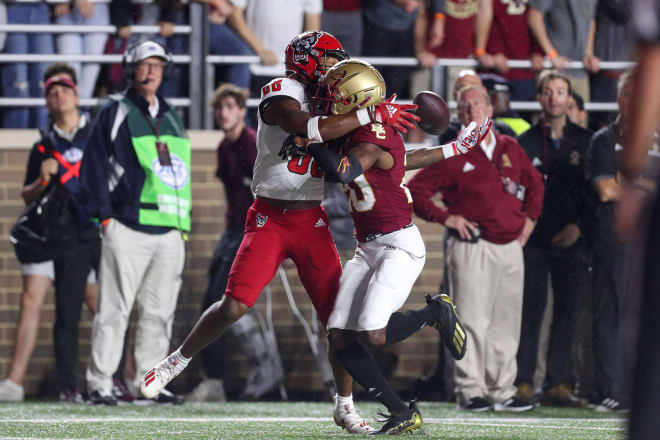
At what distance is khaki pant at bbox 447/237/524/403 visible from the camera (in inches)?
274

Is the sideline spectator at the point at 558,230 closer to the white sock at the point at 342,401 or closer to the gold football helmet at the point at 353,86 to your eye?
the white sock at the point at 342,401

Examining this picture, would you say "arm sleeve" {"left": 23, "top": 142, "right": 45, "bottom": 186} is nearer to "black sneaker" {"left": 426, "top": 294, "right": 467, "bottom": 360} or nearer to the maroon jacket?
the maroon jacket

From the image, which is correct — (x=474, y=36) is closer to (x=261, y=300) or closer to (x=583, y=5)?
(x=583, y=5)

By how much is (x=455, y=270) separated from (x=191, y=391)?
7.28 ft

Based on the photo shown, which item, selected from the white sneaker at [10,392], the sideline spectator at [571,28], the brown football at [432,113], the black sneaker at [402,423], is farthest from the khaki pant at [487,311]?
the white sneaker at [10,392]

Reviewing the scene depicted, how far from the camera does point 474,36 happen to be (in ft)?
29.0

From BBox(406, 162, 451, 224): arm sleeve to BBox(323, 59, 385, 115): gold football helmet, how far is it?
1.96m

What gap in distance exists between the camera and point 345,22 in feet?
28.4

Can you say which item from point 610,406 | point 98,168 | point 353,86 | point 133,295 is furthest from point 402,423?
point 98,168

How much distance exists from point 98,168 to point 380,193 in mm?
2414

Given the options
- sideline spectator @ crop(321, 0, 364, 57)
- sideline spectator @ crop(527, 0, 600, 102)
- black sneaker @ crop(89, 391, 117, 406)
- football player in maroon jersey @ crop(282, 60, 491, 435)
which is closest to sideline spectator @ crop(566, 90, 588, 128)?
sideline spectator @ crop(527, 0, 600, 102)

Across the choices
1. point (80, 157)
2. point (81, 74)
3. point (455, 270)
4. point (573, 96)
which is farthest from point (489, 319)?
point (81, 74)

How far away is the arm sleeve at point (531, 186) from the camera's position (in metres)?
7.15

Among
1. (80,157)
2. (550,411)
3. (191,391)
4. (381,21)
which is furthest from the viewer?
(381,21)
